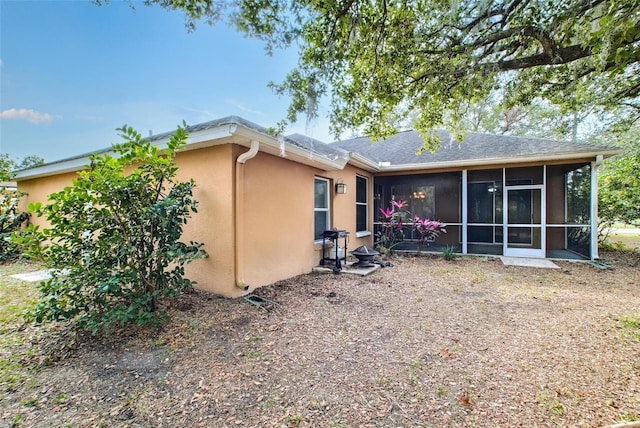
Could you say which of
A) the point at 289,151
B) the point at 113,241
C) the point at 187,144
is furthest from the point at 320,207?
the point at 113,241

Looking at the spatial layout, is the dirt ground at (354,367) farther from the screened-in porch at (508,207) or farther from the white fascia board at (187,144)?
the screened-in porch at (508,207)

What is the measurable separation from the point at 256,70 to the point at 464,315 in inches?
236

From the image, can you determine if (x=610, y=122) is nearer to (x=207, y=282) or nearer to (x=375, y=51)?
(x=375, y=51)

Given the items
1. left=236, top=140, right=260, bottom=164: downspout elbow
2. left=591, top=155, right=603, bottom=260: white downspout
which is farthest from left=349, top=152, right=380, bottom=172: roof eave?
left=591, top=155, right=603, bottom=260: white downspout

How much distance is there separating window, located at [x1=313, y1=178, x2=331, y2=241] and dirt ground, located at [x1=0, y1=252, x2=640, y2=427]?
2.51 m

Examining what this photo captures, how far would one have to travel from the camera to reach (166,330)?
3.26m

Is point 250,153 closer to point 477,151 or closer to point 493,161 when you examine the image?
point 493,161

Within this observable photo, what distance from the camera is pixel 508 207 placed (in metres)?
9.77

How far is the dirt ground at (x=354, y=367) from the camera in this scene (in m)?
1.96

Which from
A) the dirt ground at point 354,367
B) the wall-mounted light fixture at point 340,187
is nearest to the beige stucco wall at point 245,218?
the dirt ground at point 354,367

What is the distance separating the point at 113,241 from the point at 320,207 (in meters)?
4.41

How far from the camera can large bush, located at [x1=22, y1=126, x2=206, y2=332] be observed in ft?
9.62

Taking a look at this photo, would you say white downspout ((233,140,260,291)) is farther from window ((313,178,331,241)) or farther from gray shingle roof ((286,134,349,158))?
window ((313,178,331,241))

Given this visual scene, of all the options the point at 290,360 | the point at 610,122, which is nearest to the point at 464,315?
the point at 290,360
